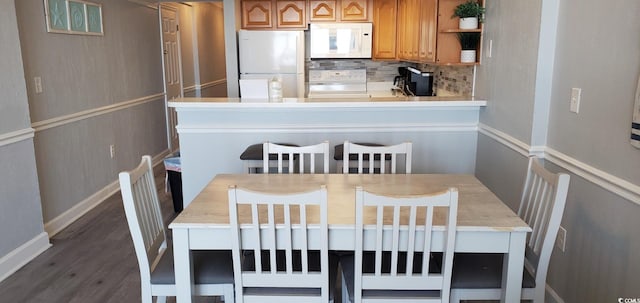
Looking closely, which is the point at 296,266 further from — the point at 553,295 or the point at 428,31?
the point at 428,31

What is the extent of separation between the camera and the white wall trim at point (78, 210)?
11.5 ft

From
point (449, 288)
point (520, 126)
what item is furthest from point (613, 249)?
point (520, 126)

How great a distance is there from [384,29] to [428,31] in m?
1.68

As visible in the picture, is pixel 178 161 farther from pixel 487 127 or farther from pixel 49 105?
pixel 487 127

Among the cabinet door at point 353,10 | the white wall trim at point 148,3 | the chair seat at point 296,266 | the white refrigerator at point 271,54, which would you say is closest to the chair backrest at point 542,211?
the chair seat at point 296,266

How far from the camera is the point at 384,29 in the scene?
540cm

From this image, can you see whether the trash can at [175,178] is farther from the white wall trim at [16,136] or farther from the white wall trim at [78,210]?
the white wall trim at [16,136]

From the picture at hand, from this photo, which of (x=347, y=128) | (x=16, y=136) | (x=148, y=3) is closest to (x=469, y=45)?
(x=347, y=128)

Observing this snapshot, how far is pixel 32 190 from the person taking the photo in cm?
315

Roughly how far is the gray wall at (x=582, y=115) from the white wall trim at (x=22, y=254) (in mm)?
3161

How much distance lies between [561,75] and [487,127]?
100cm

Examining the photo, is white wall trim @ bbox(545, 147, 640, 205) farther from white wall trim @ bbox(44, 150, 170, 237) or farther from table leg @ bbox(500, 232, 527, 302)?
white wall trim @ bbox(44, 150, 170, 237)

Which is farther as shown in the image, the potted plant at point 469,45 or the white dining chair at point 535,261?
the potted plant at point 469,45

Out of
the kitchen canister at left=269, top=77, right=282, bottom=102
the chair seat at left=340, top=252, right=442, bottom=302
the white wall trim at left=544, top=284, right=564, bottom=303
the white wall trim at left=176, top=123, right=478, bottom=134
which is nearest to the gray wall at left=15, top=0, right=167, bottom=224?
the white wall trim at left=176, top=123, right=478, bottom=134
